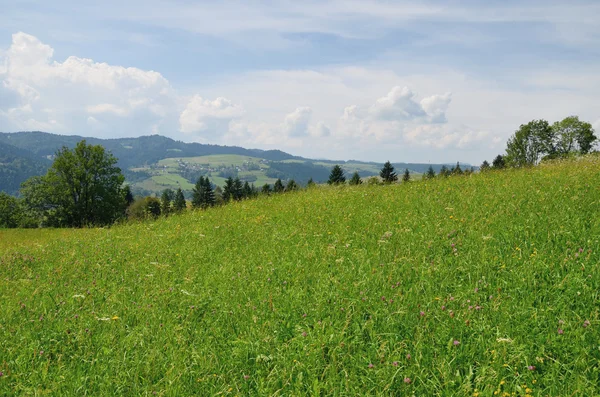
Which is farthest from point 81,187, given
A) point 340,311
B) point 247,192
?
point 340,311

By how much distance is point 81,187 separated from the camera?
168 feet

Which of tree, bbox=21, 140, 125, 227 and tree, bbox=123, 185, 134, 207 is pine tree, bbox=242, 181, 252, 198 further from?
tree, bbox=21, 140, 125, 227

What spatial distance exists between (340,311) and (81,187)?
184 ft

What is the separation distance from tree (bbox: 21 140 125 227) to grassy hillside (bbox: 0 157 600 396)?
157 ft

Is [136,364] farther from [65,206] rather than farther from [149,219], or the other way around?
[65,206]

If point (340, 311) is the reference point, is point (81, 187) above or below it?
below

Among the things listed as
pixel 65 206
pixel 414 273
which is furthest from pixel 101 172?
pixel 414 273

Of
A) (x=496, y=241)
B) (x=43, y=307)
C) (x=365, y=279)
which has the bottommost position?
(x=43, y=307)

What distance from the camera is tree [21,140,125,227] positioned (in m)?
49.7

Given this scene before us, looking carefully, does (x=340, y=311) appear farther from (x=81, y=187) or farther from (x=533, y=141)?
(x=533, y=141)

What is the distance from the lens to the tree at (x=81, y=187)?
163ft

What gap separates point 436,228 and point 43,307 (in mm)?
7591

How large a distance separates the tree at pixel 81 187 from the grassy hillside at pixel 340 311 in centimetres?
4772

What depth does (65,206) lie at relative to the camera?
51.1 metres
